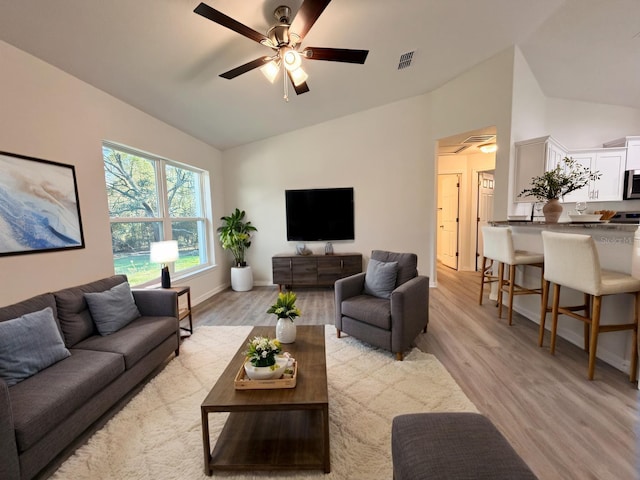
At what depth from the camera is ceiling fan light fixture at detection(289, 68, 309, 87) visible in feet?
7.89

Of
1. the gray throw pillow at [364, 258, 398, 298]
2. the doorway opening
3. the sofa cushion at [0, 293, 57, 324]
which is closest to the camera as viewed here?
the sofa cushion at [0, 293, 57, 324]

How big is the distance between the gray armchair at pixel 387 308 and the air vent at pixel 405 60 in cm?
243

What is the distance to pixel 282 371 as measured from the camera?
158 cm

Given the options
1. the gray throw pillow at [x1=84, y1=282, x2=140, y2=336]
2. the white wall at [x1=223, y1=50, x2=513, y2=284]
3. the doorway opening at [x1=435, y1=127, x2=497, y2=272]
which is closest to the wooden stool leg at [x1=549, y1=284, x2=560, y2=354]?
the white wall at [x1=223, y1=50, x2=513, y2=284]

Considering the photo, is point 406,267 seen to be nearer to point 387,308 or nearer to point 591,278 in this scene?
point 387,308

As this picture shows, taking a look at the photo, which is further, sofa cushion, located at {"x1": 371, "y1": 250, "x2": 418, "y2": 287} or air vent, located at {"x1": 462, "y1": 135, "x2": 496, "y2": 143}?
air vent, located at {"x1": 462, "y1": 135, "x2": 496, "y2": 143}

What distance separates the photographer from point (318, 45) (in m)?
2.88

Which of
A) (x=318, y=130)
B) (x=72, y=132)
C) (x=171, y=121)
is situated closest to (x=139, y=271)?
(x=72, y=132)

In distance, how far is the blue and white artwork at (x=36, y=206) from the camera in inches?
76.6

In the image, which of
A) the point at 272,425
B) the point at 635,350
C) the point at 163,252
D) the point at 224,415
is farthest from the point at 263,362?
the point at 635,350

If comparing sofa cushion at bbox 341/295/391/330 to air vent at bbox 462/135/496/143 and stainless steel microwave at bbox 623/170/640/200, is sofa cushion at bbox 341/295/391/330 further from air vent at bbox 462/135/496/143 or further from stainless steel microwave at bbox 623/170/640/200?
stainless steel microwave at bbox 623/170/640/200

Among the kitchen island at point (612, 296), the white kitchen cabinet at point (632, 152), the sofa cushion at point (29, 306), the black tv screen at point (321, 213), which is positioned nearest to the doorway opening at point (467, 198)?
the white kitchen cabinet at point (632, 152)

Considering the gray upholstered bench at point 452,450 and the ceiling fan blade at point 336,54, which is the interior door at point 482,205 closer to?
the ceiling fan blade at point 336,54

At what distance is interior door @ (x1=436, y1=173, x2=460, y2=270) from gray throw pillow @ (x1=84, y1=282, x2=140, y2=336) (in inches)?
243
